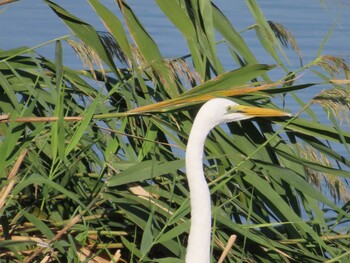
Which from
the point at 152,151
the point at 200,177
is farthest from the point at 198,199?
the point at 152,151

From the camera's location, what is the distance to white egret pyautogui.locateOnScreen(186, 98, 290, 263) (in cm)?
189

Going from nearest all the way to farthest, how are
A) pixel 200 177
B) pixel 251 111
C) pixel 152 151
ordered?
pixel 200 177 < pixel 251 111 < pixel 152 151

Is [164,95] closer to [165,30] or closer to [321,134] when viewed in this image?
[321,134]

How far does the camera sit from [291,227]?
2506 mm

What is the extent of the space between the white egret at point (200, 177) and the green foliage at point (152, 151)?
20cm

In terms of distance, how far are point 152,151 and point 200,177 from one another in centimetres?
52

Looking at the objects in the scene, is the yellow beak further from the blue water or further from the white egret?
the blue water

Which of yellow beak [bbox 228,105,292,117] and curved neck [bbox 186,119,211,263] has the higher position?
yellow beak [bbox 228,105,292,117]

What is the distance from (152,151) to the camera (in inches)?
95.0

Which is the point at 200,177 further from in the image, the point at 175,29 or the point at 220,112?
the point at 175,29

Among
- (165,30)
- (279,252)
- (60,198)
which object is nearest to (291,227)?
(279,252)

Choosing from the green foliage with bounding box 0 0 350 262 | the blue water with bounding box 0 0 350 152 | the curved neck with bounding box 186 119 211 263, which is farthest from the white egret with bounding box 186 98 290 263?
the blue water with bounding box 0 0 350 152

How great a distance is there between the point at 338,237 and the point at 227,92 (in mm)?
536

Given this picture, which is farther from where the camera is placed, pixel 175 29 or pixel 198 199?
pixel 175 29
